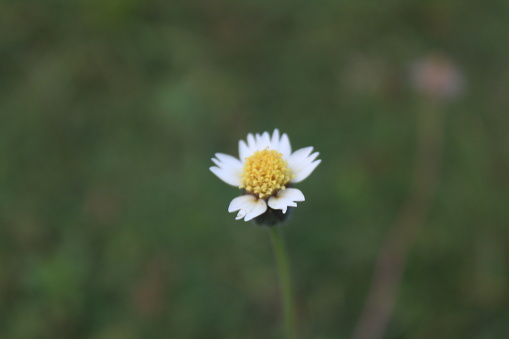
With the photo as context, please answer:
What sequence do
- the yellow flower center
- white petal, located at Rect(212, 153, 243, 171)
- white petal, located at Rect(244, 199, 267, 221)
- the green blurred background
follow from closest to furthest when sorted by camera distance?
white petal, located at Rect(244, 199, 267, 221), the yellow flower center, white petal, located at Rect(212, 153, 243, 171), the green blurred background

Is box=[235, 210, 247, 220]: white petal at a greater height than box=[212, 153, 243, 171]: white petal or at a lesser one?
lesser

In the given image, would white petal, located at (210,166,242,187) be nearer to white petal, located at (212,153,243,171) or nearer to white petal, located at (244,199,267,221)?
white petal, located at (212,153,243,171)

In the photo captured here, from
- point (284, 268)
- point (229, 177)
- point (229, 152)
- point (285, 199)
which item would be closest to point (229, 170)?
point (229, 177)

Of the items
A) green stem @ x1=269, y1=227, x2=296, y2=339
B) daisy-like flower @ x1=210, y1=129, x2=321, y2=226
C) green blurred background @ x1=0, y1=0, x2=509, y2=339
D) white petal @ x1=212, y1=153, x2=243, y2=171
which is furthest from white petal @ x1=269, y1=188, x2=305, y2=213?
green blurred background @ x1=0, y1=0, x2=509, y2=339

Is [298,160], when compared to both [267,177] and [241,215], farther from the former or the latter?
[241,215]

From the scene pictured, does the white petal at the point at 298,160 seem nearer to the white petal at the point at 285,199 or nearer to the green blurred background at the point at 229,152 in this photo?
the white petal at the point at 285,199

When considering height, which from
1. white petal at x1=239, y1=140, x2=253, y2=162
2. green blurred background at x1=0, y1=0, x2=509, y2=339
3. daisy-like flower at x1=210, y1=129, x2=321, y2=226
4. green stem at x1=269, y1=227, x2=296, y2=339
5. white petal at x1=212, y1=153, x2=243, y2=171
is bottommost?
green stem at x1=269, y1=227, x2=296, y2=339

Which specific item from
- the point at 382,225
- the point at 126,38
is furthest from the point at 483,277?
the point at 126,38
